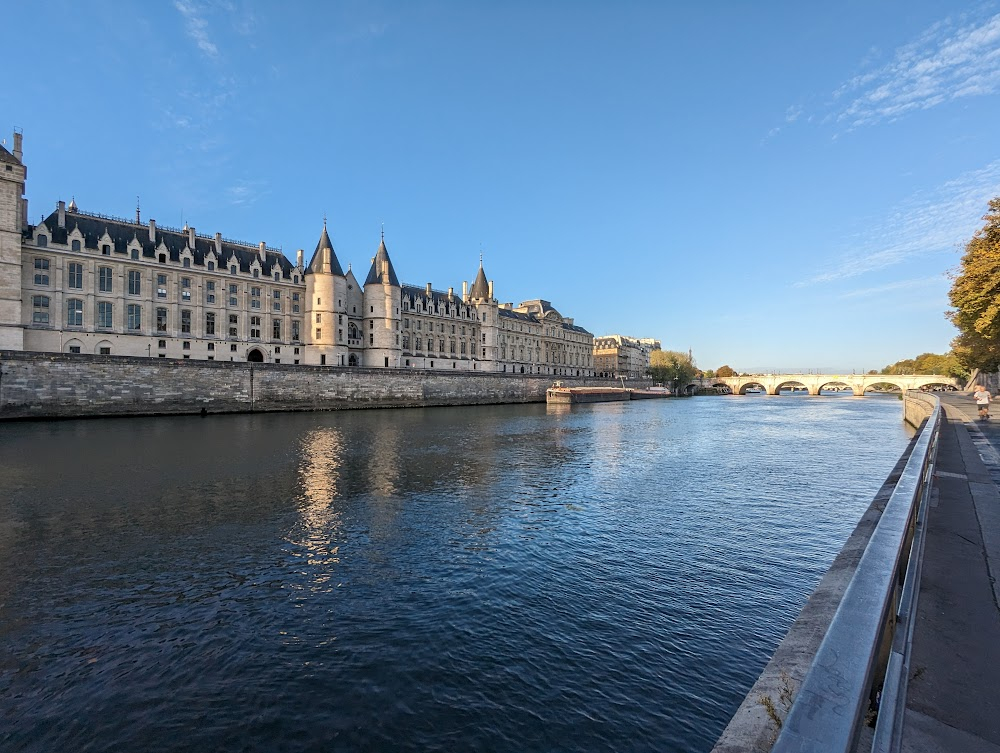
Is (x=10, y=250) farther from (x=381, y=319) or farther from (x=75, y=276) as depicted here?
(x=381, y=319)

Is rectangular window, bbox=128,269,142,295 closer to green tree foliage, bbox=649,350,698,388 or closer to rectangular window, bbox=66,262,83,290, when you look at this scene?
rectangular window, bbox=66,262,83,290

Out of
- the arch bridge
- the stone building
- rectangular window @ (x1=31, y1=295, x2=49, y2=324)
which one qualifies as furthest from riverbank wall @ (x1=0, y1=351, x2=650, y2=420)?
the arch bridge

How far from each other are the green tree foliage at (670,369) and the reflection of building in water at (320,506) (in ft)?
366

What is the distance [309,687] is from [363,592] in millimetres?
2532

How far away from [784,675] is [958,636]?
5.24 feet

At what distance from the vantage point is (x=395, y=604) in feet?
26.5

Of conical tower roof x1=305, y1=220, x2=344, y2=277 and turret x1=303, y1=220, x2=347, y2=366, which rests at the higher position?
conical tower roof x1=305, y1=220, x2=344, y2=277

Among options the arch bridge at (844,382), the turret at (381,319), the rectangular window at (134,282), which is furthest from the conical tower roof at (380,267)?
the arch bridge at (844,382)

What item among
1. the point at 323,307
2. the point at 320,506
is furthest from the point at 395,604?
the point at 323,307

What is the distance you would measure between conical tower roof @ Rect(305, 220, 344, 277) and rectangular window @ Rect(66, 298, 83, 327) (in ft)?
81.4

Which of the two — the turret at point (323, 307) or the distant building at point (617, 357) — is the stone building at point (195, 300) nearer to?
the turret at point (323, 307)

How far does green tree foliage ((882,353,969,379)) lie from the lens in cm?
8769

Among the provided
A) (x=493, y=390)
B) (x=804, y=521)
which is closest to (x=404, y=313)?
(x=493, y=390)

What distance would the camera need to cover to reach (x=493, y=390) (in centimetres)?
7650
